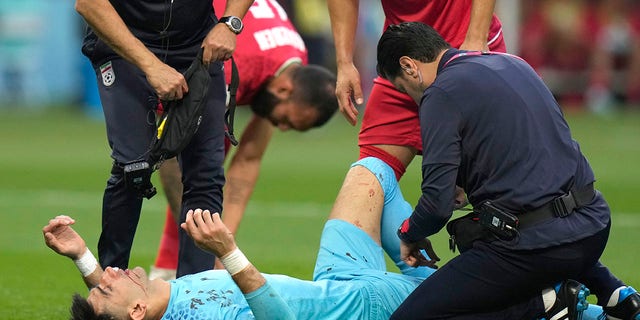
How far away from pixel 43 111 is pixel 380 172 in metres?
19.1

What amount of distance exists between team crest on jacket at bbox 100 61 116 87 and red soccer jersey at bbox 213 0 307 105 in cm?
170

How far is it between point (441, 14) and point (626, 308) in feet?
6.28

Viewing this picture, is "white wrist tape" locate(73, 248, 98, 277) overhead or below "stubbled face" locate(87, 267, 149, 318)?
below

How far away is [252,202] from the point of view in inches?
482

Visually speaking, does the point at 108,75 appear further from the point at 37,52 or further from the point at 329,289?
the point at 37,52

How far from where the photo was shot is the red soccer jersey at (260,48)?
8289 millimetres

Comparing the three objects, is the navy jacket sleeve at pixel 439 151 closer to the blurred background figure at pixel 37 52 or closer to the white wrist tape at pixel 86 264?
the white wrist tape at pixel 86 264

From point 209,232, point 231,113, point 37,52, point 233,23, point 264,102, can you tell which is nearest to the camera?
point 209,232

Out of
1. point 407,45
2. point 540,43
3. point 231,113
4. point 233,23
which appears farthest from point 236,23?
point 540,43

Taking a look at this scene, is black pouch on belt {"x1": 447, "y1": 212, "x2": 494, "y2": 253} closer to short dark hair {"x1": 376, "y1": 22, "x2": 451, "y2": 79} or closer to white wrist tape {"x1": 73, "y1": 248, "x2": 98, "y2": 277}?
short dark hair {"x1": 376, "y1": 22, "x2": 451, "y2": 79}

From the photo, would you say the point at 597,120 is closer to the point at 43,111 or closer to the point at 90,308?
the point at 43,111

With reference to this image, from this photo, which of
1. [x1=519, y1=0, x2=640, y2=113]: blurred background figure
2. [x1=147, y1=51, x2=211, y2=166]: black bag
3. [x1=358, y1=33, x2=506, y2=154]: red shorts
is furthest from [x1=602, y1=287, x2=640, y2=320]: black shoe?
[x1=519, y1=0, x2=640, y2=113]: blurred background figure


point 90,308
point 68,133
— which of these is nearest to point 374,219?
point 90,308

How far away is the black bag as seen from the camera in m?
6.24
